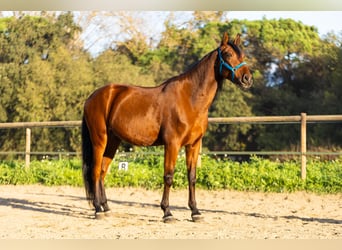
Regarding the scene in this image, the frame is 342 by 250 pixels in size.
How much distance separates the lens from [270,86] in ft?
75.6

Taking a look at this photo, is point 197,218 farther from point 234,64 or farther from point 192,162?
point 234,64

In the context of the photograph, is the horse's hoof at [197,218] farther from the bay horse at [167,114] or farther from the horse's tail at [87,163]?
the horse's tail at [87,163]

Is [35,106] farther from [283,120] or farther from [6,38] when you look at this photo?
[283,120]

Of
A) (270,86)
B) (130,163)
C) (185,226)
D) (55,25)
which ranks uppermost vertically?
(55,25)

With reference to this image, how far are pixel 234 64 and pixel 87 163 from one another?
2.17m

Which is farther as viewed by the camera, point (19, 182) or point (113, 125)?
point (19, 182)

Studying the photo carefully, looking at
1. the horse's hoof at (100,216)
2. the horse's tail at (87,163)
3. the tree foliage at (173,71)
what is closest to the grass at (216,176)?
the horse's tail at (87,163)

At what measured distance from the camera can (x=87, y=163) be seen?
6.34 m

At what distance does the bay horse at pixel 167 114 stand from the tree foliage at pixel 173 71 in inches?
390

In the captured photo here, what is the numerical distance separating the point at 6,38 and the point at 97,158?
13.3 m

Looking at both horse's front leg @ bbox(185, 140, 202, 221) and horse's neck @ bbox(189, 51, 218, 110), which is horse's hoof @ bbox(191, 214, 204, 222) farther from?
horse's neck @ bbox(189, 51, 218, 110)

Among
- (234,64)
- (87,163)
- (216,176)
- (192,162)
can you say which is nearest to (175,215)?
(192,162)

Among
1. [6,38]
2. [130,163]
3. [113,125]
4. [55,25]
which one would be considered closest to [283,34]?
[55,25]

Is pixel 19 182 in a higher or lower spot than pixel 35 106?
lower
